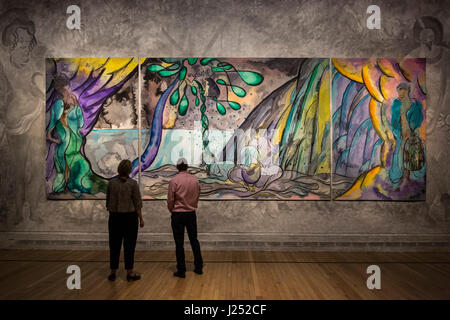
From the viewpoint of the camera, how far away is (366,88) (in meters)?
6.40

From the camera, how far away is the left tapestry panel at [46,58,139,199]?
649 cm

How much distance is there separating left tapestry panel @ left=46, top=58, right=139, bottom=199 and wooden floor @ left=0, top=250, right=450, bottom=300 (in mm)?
1340

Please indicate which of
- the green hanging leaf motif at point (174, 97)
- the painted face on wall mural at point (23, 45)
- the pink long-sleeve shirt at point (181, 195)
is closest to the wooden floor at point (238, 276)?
the pink long-sleeve shirt at point (181, 195)

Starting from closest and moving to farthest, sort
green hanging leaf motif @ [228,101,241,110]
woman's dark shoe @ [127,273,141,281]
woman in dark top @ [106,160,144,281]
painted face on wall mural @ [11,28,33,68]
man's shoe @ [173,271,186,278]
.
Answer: woman in dark top @ [106,160,144,281]
woman's dark shoe @ [127,273,141,281]
man's shoe @ [173,271,186,278]
green hanging leaf motif @ [228,101,241,110]
painted face on wall mural @ [11,28,33,68]

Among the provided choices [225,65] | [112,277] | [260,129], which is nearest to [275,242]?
[260,129]

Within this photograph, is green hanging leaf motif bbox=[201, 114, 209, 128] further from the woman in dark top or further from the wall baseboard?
the woman in dark top

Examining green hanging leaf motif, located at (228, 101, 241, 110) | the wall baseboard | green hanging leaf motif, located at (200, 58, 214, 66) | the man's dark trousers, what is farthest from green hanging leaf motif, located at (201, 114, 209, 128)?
the man's dark trousers

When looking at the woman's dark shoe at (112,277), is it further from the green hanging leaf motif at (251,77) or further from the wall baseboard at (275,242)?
the green hanging leaf motif at (251,77)

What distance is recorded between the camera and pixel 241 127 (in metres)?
6.41

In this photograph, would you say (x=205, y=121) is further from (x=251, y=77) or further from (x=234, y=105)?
(x=251, y=77)

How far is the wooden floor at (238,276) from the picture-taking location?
161 inches

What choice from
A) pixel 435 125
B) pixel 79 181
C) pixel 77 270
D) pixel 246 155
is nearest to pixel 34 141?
pixel 79 181

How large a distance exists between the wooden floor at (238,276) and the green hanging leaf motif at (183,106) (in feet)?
8.42

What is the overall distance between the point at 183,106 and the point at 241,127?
115 cm
